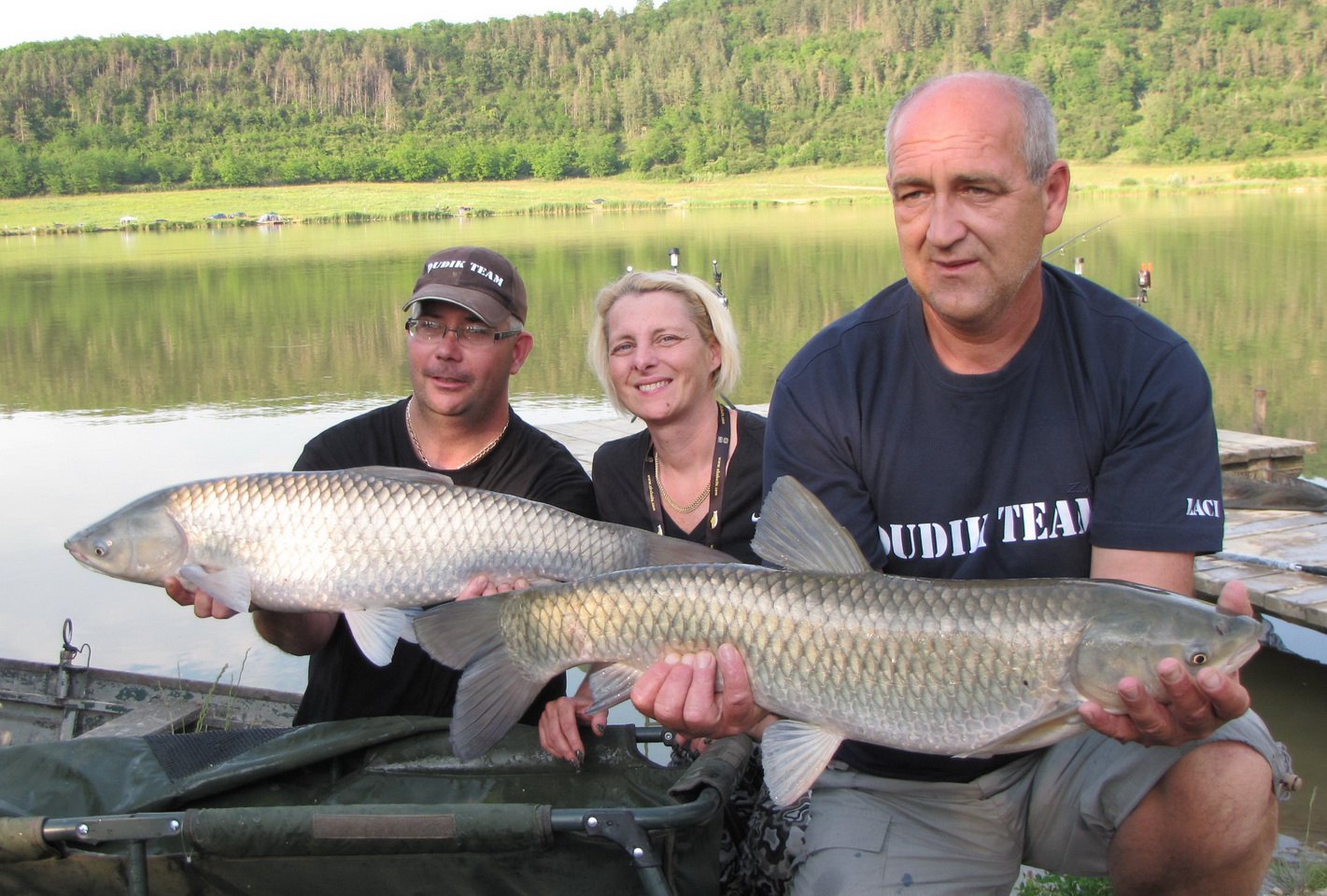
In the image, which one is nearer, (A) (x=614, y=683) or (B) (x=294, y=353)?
(A) (x=614, y=683)

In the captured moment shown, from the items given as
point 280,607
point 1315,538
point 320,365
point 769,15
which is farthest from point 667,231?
Result: point 769,15

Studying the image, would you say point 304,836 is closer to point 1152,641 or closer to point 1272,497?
point 1152,641

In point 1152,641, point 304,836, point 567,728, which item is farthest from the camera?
point 567,728

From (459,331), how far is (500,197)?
63488 mm

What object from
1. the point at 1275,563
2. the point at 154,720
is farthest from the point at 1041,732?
the point at 1275,563

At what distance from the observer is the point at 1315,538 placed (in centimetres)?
493

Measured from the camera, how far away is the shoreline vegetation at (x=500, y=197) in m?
55.6

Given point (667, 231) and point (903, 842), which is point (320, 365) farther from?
point (667, 231)

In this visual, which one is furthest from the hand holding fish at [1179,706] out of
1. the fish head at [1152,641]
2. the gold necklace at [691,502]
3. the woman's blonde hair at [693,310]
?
the woman's blonde hair at [693,310]

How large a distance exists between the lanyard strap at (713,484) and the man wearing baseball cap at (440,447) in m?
0.15

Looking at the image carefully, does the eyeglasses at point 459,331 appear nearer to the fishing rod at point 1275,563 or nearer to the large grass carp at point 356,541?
the large grass carp at point 356,541

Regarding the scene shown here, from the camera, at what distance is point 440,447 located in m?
2.83

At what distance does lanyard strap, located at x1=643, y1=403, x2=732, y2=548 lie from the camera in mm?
2740

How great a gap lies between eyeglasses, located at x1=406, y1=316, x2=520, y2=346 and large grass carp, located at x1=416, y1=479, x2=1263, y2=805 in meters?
0.96
